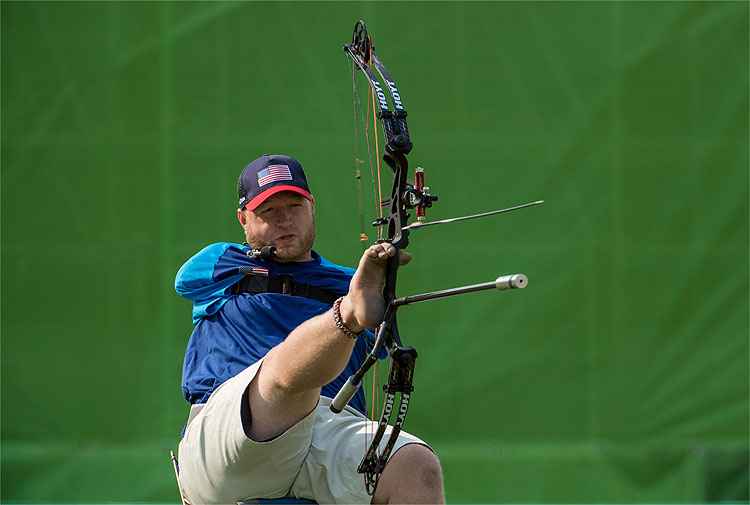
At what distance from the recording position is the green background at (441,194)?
203 inches

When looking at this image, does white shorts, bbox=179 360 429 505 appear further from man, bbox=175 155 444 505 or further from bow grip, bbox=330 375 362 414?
bow grip, bbox=330 375 362 414

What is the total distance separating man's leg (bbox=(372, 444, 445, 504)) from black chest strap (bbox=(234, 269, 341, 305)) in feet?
1.87

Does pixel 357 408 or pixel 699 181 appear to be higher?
pixel 699 181

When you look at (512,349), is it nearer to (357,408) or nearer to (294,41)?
(294,41)

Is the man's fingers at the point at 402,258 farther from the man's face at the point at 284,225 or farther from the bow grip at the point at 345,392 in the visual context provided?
the man's face at the point at 284,225

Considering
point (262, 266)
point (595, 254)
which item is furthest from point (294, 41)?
point (262, 266)

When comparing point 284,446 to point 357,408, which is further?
point 357,408

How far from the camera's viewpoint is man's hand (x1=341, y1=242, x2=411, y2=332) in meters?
2.59

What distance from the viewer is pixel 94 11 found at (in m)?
5.23

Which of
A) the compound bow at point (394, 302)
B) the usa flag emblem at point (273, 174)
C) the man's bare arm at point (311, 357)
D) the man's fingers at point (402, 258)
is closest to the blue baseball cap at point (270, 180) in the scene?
the usa flag emblem at point (273, 174)

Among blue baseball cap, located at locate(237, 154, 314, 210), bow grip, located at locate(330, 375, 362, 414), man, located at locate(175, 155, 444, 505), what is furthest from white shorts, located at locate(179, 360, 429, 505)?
blue baseball cap, located at locate(237, 154, 314, 210)

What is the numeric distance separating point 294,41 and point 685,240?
1625 mm

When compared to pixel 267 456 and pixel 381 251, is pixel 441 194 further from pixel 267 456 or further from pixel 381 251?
pixel 381 251

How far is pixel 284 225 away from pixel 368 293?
31.5 inches
